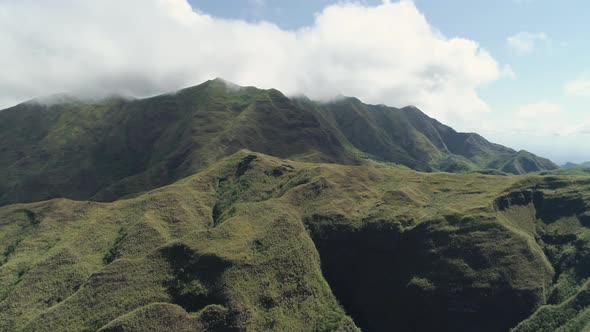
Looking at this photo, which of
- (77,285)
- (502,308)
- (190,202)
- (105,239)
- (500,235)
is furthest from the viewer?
(190,202)

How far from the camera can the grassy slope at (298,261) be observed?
12350cm

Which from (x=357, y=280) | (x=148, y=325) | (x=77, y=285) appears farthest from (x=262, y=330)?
(x=77, y=285)

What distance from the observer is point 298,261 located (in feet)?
475

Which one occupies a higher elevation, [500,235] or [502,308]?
[500,235]

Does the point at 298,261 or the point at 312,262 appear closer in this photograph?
the point at 298,261

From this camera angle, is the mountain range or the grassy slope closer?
the mountain range

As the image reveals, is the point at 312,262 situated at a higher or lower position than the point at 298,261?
lower

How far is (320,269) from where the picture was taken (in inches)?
6073

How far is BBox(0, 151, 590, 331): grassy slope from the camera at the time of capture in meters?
124

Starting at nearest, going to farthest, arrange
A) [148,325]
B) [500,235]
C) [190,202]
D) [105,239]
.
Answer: [148,325], [500,235], [105,239], [190,202]

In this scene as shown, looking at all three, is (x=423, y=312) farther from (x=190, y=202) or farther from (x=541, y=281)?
(x=190, y=202)

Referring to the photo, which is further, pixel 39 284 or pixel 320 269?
pixel 320 269

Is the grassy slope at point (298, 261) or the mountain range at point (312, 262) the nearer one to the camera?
the mountain range at point (312, 262)

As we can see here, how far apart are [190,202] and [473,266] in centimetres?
13369
